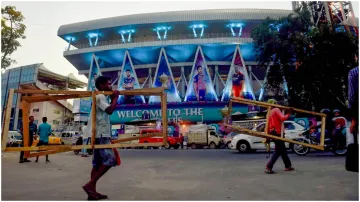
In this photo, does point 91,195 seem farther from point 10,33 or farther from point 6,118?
point 10,33

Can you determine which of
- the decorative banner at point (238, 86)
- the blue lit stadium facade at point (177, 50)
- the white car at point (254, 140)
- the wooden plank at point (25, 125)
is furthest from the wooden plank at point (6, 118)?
the decorative banner at point (238, 86)

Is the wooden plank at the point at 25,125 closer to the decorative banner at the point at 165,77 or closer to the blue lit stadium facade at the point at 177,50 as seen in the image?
the blue lit stadium facade at the point at 177,50

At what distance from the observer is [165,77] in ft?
117

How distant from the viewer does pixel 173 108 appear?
35812 mm

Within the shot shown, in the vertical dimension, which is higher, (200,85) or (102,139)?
(200,85)

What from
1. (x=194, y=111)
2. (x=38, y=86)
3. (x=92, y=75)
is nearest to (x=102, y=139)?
(x=194, y=111)

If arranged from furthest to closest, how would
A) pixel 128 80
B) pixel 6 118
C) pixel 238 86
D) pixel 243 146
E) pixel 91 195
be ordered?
1. pixel 128 80
2. pixel 238 86
3. pixel 243 146
4. pixel 91 195
5. pixel 6 118

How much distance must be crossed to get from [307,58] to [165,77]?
2133 centimetres

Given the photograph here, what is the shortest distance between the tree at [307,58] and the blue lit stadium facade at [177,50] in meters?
17.1

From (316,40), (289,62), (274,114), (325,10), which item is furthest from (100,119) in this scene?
(325,10)

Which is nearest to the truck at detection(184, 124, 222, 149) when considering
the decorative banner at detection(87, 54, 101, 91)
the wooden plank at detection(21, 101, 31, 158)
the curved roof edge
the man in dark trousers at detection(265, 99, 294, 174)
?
the man in dark trousers at detection(265, 99, 294, 174)

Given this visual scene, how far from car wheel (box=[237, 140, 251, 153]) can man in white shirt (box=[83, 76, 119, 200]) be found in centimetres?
1038

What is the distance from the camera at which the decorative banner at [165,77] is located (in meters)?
35.8

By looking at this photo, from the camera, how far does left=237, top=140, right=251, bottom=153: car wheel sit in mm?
13438
